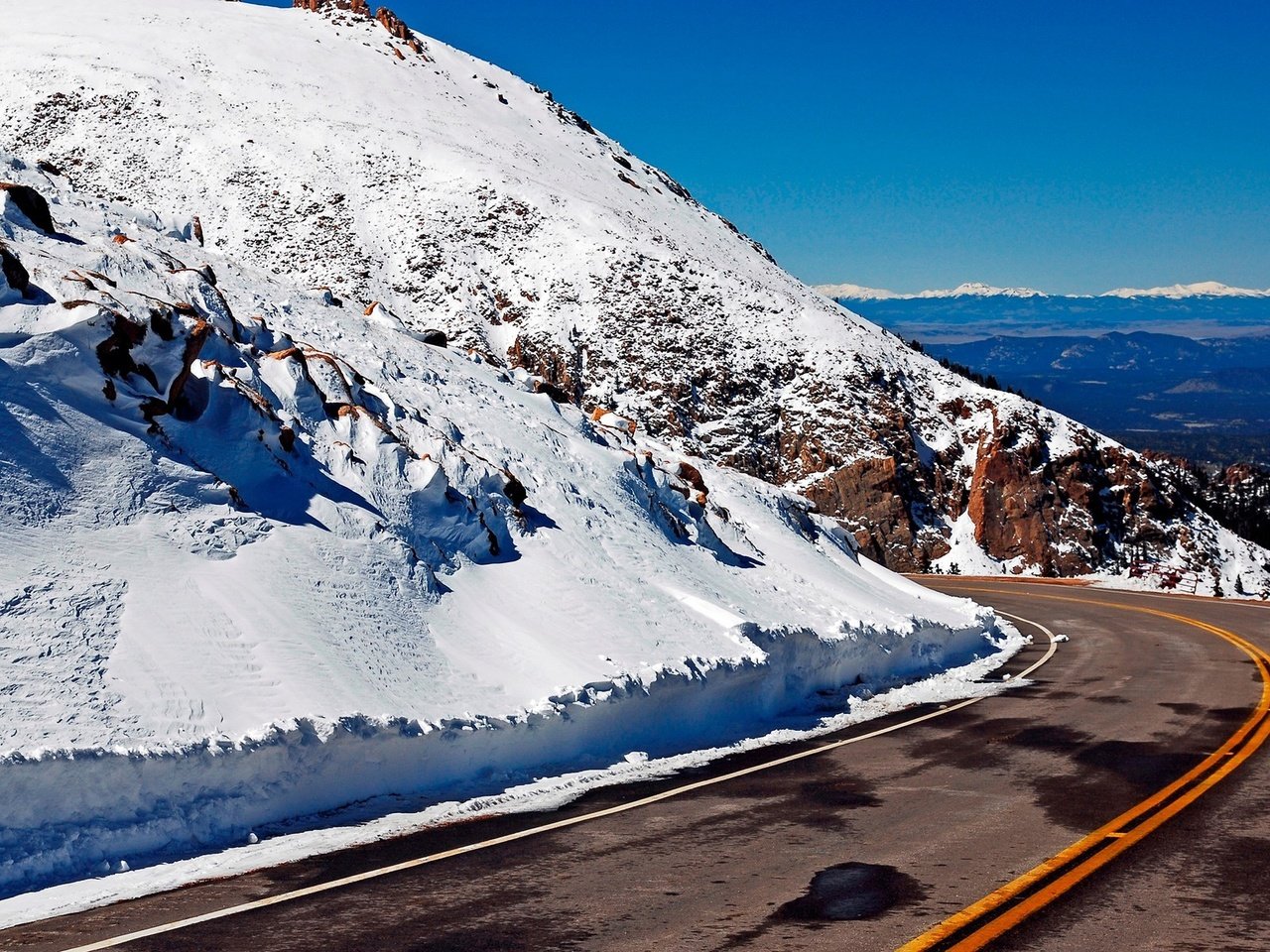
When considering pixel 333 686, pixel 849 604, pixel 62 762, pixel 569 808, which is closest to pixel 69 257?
pixel 333 686

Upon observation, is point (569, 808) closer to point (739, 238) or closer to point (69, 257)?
point (69, 257)

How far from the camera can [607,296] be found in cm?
5897

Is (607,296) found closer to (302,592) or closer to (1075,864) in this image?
(302,592)

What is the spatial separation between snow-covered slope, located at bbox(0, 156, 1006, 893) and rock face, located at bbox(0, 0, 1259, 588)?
29.1 meters

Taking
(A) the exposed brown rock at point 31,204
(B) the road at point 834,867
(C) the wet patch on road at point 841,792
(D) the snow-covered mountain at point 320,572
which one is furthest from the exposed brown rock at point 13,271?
(C) the wet patch on road at point 841,792

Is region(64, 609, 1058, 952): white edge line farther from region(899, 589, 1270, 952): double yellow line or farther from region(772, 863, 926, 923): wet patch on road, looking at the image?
region(899, 589, 1270, 952): double yellow line

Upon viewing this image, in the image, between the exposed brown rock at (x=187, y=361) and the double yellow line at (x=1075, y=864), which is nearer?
the double yellow line at (x=1075, y=864)

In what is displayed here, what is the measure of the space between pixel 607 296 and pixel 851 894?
5370 cm

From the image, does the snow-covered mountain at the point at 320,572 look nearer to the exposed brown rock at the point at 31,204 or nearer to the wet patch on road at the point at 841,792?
the exposed brown rock at the point at 31,204

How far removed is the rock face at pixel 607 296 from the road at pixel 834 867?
3820 cm

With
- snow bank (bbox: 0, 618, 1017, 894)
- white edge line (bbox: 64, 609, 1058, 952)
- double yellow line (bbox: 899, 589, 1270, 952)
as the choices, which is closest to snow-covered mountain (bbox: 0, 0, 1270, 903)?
snow bank (bbox: 0, 618, 1017, 894)

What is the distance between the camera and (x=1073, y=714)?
46.4ft

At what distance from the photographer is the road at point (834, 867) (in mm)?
6043

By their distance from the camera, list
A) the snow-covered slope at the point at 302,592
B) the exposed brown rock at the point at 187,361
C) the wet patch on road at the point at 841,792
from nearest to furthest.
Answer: the snow-covered slope at the point at 302,592, the wet patch on road at the point at 841,792, the exposed brown rock at the point at 187,361
